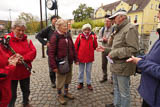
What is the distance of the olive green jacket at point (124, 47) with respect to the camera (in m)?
1.95

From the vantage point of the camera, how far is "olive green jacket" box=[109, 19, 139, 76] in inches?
76.7

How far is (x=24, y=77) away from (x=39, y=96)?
1018mm

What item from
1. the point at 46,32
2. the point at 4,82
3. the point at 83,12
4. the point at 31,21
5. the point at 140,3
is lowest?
the point at 4,82

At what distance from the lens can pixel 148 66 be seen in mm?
1363

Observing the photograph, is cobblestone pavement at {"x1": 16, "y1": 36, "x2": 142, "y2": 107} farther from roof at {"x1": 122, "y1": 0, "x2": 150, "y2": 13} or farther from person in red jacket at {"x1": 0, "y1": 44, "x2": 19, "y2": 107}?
roof at {"x1": 122, "y1": 0, "x2": 150, "y2": 13}

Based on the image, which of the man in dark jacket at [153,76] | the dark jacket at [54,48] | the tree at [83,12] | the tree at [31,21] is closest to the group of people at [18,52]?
the dark jacket at [54,48]

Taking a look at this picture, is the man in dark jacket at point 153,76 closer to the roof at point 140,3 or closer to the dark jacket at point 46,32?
the dark jacket at point 46,32

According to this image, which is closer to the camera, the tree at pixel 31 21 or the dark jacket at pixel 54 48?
the dark jacket at pixel 54 48

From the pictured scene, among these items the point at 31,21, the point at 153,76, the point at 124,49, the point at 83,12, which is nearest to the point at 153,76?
the point at 153,76

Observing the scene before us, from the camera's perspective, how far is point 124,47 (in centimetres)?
A: 201

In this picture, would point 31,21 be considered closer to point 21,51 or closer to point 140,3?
point 140,3

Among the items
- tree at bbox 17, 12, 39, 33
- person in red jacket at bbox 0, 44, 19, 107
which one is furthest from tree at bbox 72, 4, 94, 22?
person in red jacket at bbox 0, 44, 19, 107

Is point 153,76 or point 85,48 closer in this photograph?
point 153,76

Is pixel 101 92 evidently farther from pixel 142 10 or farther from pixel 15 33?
pixel 142 10
